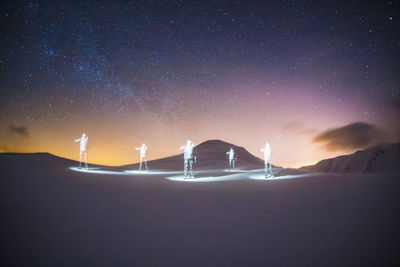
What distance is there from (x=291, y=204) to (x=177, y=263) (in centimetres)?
624

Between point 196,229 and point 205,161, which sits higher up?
point 205,161

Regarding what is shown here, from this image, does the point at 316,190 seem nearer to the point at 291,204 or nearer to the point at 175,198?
the point at 291,204

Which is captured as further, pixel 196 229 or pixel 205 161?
pixel 205 161

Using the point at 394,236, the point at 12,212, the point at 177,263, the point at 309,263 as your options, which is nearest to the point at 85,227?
the point at 12,212

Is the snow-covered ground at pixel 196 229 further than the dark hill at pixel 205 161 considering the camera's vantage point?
No

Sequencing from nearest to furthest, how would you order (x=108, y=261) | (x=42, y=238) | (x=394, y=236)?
(x=108, y=261), (x=42, y=238), (x=394, y=236)

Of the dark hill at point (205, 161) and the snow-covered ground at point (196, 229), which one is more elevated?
the dark hill at point (205, 161)

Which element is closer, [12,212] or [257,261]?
[257,261]

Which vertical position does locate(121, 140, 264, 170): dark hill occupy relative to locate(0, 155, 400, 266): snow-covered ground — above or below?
above

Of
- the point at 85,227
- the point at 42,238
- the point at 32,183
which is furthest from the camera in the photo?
the point at 32,183

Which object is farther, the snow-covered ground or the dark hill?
the dark hill

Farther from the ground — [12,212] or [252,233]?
[12,212]

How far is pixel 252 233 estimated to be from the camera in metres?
6.09

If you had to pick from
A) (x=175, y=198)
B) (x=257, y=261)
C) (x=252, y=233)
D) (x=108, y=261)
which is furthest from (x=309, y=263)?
(x=175, y=198)
